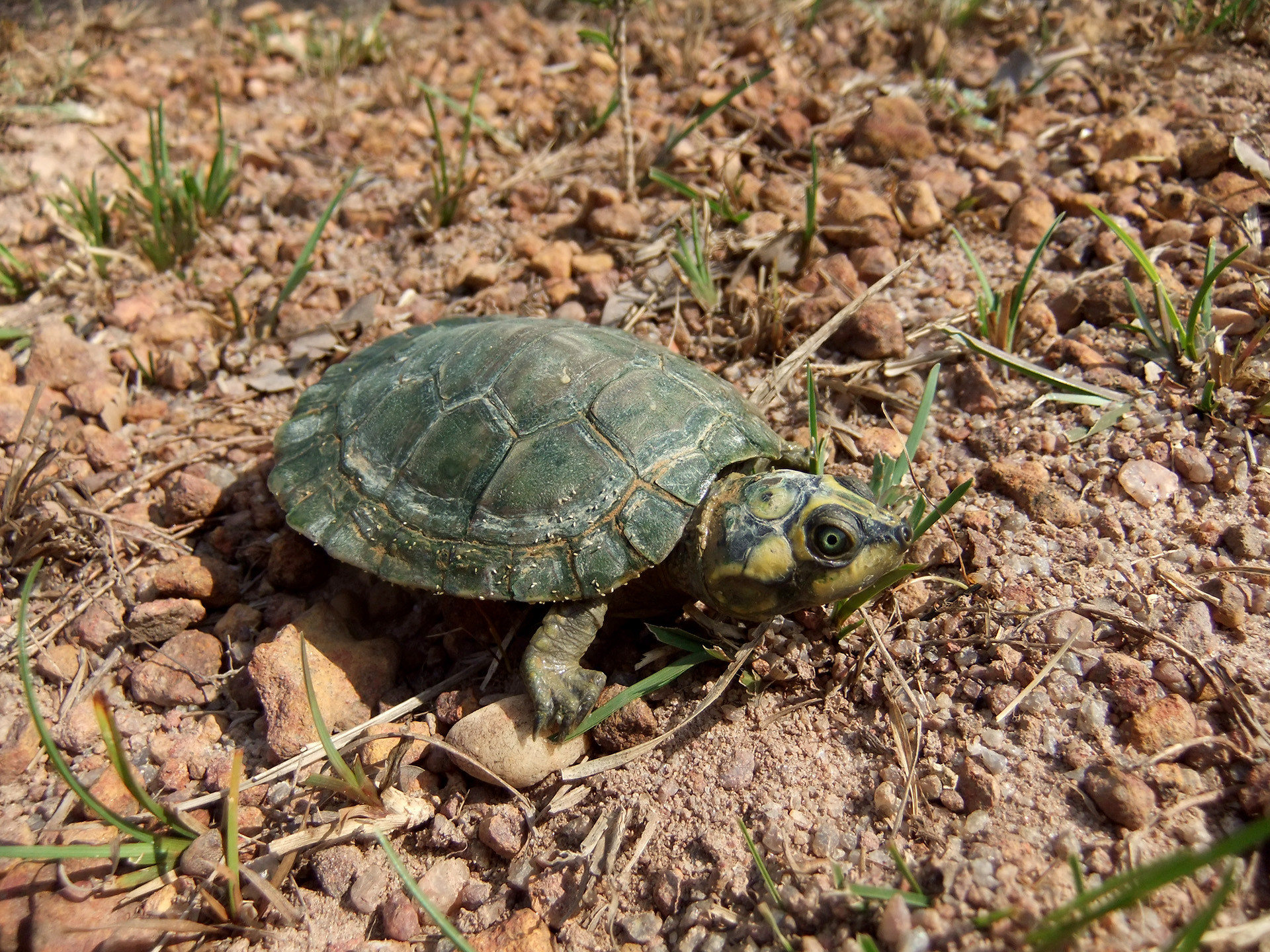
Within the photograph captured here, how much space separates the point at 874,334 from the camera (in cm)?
347

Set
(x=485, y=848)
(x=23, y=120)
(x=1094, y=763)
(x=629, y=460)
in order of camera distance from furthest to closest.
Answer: (x=23, y=120)
(x=629, y=460)
(x=485, y=848)
(x=1094, y=763)

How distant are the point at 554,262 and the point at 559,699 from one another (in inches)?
96.3

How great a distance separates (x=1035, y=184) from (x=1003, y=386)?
1411 millimetres

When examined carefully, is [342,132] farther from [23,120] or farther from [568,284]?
[568,284]

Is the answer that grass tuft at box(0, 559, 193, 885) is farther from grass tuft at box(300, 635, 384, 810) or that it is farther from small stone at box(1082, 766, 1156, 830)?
small stone at box(1082, 766, 1156, 830)

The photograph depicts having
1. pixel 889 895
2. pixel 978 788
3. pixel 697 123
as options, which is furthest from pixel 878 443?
pixel 697 123

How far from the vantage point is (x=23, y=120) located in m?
4.88

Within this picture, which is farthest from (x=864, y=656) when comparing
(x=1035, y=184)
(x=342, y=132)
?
(x=342, y=132)

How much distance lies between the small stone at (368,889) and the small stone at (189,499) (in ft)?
5.97

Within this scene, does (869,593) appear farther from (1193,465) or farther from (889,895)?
(1193,465)

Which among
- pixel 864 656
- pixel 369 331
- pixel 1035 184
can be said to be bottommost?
pixel 864 656

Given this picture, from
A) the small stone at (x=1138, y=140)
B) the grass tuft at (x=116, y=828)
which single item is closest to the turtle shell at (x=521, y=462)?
the grass tuft at (x=116, y=828)

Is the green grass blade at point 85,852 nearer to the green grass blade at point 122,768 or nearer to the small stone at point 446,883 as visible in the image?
the green grass blade at point 122,768

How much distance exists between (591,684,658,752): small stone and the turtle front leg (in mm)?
90
